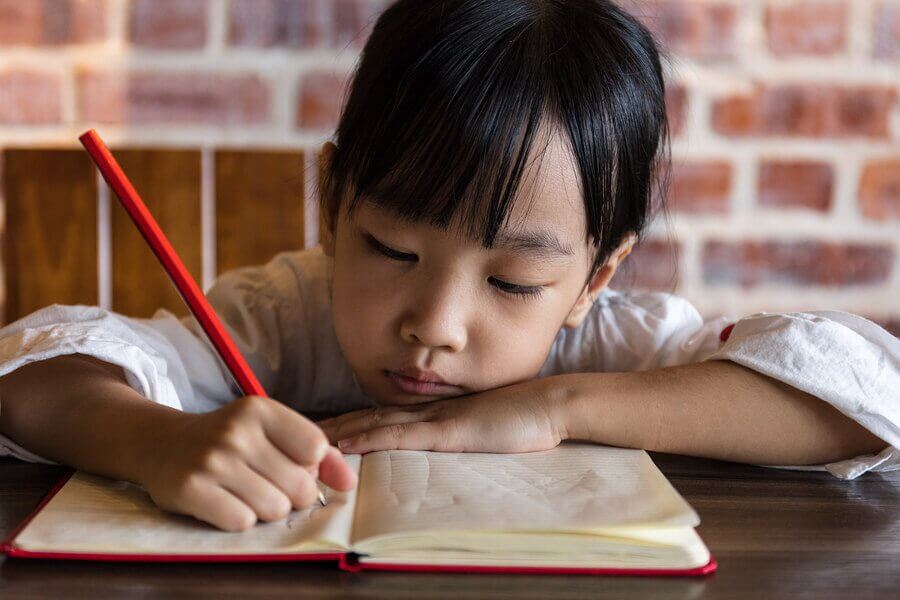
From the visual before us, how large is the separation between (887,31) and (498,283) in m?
0.81

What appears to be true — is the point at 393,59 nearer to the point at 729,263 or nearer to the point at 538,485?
the point at 538,485

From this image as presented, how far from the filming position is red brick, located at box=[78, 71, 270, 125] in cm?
115

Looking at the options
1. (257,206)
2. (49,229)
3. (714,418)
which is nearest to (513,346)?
(714,418)

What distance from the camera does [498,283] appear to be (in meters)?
0.63

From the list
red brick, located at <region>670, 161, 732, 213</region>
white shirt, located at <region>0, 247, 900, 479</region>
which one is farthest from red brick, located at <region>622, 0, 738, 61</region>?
white shirt, located at <region>0, 247, 900, 479</region>

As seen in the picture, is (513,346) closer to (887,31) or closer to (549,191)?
(549,191)

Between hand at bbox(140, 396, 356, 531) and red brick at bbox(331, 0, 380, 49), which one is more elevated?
red brick at bbox(331, 0, 380, 49)

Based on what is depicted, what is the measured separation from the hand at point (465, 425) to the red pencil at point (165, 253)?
10cm

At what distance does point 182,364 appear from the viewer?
29.3 inches

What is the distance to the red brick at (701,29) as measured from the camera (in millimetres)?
1186

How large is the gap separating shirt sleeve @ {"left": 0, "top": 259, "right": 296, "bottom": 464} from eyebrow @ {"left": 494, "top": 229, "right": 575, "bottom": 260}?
23cm

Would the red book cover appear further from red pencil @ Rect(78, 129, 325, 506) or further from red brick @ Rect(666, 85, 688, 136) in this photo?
red brick @ Rect(666, 85, 688, 136)

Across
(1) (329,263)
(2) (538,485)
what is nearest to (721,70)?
(1) (329,263)

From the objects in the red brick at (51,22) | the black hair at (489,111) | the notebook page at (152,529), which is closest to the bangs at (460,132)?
the black hair at (489,111)
